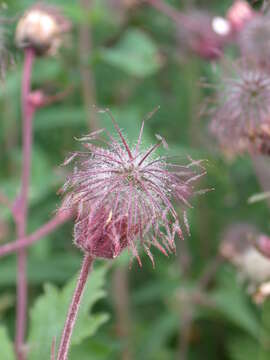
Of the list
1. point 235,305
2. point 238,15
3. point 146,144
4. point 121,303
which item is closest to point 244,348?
point 235,305

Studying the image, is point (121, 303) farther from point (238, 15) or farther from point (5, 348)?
point (238, 15)

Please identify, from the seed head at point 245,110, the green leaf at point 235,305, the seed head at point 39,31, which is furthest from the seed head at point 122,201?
the green leaf at point 235,305

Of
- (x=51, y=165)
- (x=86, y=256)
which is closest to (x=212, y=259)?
(x=51, y=165)

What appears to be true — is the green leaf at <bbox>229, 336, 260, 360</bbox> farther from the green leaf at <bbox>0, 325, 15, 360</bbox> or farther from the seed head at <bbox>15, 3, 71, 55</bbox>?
the seed head at <bbox>15, 3, 71, 55</bbox>

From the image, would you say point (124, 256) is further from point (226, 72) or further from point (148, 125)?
point (148, 125)

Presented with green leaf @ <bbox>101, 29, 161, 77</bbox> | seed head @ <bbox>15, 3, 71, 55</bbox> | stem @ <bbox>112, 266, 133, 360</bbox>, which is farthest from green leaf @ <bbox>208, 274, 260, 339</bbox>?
seed head @ <bbox>15, 3, 71, 55</bbox>

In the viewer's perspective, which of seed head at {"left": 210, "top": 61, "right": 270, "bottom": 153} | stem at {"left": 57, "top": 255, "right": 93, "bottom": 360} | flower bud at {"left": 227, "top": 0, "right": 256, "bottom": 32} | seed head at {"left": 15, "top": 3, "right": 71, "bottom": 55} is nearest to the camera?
stem at {"left": 57, "top": 255, "right": 93, "bottom": 360}
